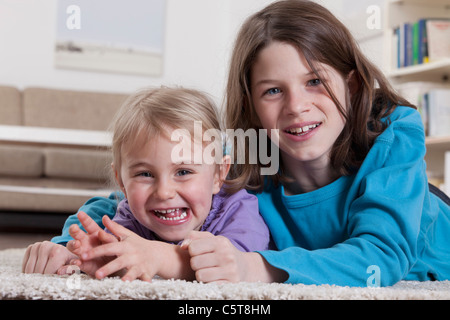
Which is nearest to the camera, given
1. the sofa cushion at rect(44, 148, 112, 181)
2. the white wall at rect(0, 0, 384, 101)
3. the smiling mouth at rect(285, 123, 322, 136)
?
the smiling mouth at rect(285, 123, 322, 136)

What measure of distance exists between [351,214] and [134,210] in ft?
1.19

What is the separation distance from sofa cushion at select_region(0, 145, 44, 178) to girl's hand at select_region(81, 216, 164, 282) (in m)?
2.62

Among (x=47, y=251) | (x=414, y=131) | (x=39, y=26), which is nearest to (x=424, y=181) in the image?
(x=414, y=131)

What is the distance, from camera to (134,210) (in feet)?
2.79

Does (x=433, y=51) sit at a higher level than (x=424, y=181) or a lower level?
higher

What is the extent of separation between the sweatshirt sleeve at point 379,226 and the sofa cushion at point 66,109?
2953 mm

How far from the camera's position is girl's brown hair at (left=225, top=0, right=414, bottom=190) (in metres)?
0.93

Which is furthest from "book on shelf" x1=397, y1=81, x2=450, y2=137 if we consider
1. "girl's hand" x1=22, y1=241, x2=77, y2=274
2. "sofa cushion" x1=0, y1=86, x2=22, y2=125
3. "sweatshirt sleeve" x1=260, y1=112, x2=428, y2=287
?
"sofa cushion" x1=0, y1=86, x2=22, y2=125

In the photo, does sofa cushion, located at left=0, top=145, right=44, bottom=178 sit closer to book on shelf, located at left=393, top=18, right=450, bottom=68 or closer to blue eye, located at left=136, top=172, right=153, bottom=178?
book on shelf, located at left=393, top=18, right=450, bottom=68

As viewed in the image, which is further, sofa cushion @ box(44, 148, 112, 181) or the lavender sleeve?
sofa cushion @ box(44, 148, 112, 181)

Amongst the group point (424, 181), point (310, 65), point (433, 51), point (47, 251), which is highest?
point (433, 51)

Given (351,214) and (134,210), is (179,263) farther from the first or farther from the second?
(351,214)
